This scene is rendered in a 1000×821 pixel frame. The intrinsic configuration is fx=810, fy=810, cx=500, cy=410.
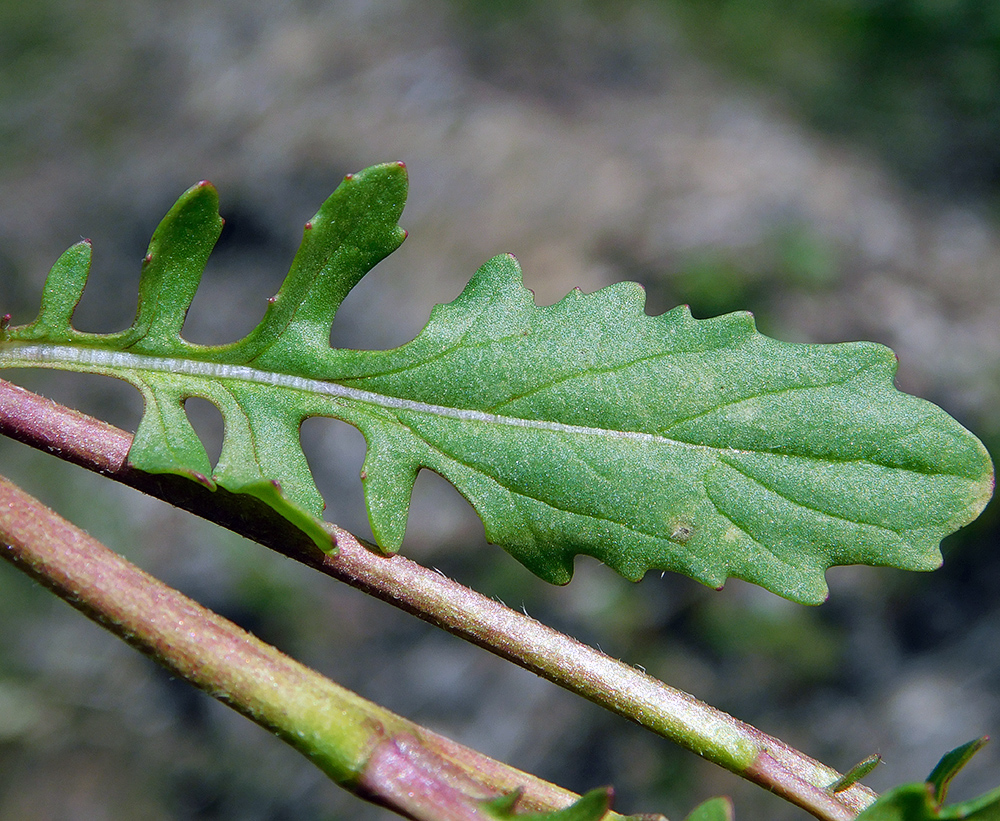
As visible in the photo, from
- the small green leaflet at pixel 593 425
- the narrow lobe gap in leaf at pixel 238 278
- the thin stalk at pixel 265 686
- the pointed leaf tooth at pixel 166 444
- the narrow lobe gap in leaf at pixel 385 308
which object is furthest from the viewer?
the narrow lobe gap in leaf at pixel 238 278

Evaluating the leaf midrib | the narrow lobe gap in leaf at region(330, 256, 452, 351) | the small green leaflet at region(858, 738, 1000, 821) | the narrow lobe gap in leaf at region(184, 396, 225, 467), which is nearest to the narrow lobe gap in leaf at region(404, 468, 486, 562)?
the narrow lobe gap in leaf at region(330, 256, 452, 351)

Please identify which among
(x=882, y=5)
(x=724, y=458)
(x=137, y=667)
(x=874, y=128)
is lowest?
(x=137, y=667)

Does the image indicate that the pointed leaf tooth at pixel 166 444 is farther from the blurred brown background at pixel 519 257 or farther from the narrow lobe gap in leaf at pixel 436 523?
the narrow lobe gap in leaf at pixel 436 523

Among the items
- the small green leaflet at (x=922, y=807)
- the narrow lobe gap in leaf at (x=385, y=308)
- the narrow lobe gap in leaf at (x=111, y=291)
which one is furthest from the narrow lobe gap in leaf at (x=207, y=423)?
the small green leaflet at (x=922, y=807)

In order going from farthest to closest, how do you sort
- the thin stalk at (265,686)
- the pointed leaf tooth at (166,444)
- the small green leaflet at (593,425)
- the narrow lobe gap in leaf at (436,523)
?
the narrow lobe gap in leaf at (436,523) → the small green leaflet at (593,425) → the pointed leaf tooth at (166,444) → the thin stalk at (265,686)

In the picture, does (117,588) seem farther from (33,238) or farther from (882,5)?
(882,5)

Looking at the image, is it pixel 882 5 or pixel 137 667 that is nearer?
pixel 137 667

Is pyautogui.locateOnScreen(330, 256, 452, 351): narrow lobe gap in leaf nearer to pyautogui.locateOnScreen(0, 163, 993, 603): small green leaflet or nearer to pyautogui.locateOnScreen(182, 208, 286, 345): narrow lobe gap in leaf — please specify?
pyautogui.locateOnScreen(182, 208, 286, 345): narrow lobe gap in leaf

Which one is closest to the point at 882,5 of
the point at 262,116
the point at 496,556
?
the point at 262,116
